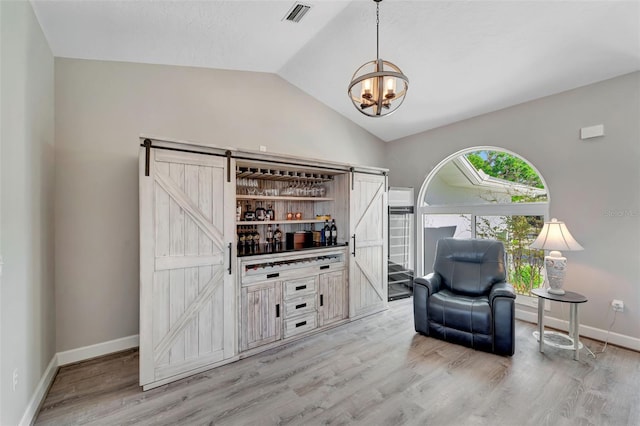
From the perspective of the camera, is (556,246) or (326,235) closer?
(556,246)

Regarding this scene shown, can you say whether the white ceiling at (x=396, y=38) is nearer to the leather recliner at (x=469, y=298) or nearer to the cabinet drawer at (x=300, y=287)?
the leather recliner at (x=469, y=298)

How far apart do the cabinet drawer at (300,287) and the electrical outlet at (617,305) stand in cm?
338

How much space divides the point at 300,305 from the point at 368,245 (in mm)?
1372

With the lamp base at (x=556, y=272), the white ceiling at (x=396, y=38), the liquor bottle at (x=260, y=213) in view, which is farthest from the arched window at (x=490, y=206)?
the liquor bottle at (x=260, y=213)

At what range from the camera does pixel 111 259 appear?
121 inches

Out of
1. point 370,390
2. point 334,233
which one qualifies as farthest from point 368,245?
point 370,390

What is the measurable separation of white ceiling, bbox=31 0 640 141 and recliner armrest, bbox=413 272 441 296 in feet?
8.26

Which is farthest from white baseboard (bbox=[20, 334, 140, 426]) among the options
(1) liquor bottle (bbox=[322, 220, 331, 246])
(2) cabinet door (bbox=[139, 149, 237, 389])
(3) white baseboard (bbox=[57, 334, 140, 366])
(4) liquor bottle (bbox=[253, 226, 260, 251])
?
(1) liquor bottle (bbox=[322, 220, 331, 246])

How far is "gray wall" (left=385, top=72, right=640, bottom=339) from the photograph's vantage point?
10.0ft

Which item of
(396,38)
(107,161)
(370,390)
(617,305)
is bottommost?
(370,390)

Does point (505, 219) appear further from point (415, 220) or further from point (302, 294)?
point (302, 294)

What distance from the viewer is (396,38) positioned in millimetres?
3082

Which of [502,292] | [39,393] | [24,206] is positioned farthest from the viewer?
[502,292]

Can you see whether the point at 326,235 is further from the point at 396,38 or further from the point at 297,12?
the point at 297,12
